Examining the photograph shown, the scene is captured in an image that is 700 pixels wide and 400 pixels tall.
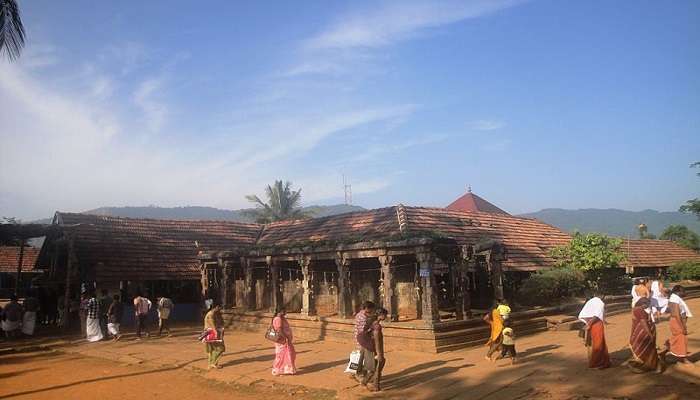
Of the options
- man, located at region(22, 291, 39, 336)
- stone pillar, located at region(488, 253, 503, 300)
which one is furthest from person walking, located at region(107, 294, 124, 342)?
stone pillar, located at region(488, 253, 503, 300)

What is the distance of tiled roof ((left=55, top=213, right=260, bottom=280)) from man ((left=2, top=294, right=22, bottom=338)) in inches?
102

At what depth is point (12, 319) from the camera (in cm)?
1516

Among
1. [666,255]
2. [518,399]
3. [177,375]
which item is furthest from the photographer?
[666,255]

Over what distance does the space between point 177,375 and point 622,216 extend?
17938 cm

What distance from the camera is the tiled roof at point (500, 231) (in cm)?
1817

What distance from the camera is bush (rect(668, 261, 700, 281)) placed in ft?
83.9

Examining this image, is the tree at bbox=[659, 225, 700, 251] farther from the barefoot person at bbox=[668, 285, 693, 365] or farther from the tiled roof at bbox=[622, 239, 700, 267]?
the barefoot person at bbox=[668, 285, 693, 365]

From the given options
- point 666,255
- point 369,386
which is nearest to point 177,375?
point 369,386

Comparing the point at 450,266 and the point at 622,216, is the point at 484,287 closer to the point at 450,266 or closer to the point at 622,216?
the point at 450,266

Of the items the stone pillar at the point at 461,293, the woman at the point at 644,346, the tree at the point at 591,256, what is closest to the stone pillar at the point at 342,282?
→ the stone pillar at the point at 461,293

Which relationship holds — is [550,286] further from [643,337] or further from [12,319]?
[12,319]

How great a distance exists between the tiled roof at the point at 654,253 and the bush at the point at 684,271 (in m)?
0.39

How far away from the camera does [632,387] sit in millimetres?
7102

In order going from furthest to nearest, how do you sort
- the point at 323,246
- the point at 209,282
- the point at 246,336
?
1. the point at 209,282
2. the point at 246,336
3. the point at 323,246
